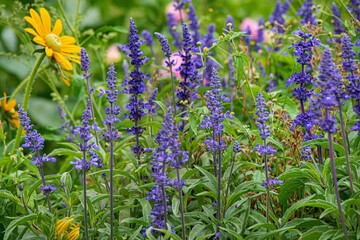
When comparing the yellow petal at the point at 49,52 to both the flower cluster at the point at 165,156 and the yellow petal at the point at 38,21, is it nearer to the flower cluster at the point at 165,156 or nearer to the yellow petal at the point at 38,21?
the yellow petal at the point at 38,21

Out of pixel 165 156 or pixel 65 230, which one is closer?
pixel 165 156

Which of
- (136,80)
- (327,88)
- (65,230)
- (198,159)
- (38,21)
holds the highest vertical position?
(38,21)

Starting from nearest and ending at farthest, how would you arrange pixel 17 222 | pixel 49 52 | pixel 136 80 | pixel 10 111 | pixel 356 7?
pixel 17 222 < pixel 136 80 < pixel 49 52 < pixel 356 7 < pixel 10 111

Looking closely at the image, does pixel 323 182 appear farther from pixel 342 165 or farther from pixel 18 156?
pixel 18 156

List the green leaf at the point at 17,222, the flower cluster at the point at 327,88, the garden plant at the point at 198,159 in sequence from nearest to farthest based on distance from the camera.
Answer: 1. the flower cluster at the point at 327,88
2. the garden plant at the point at 198,159
3. the green leaf at the point at 17,222

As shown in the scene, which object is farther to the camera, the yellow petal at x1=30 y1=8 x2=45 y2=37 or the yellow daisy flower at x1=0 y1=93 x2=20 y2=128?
the yellow daisy flower at x1=0 y1=93 x2=20 y2=128

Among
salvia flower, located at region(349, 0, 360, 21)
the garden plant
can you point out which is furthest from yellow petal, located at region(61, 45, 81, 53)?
salvia flower, located at region(349, 0, 360, 21)

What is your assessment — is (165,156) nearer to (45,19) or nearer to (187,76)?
(187,76)

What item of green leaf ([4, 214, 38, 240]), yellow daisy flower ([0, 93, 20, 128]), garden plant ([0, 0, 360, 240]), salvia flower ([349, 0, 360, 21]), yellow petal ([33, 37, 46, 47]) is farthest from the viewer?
yellow daisy flower ([0, 93, 20, 128])

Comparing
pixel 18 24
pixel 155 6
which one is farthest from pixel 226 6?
pixel 18 24

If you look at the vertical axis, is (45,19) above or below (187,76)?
above

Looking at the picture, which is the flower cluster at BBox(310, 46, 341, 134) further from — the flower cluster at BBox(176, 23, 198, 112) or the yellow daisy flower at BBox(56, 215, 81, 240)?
the yellow daisy flower at BBox(56, 215, 81, 240)

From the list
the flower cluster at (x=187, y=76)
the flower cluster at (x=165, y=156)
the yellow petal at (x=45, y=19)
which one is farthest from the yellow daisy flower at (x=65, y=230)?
the yellow petal at (x=45, y=19)

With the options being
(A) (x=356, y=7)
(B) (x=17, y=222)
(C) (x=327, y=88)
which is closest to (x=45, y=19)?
(B) (x=17, y=222)
